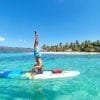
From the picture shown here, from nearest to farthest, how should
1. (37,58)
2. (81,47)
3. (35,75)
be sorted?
(35,75), (37,58), (81,47)

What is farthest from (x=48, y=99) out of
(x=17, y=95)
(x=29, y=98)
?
(x=17, y=95)

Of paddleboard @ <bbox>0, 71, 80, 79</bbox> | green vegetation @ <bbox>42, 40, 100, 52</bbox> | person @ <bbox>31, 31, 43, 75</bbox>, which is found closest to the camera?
paddleboard @ <bbox>0, 71, 80, 79</bbox>

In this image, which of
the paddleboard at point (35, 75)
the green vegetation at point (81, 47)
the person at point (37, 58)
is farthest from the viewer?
the green vegetation at point (81, 47)

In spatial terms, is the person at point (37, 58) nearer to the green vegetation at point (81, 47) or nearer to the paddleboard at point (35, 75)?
the paddleboard at point (35, 75)

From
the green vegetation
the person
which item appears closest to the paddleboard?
the person

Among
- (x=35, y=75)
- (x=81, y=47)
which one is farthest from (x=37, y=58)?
(x=81, y=47)

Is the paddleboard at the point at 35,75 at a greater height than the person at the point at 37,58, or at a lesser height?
lesser

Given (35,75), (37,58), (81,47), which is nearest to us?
(35,75)

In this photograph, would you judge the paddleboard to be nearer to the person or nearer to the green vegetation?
the person

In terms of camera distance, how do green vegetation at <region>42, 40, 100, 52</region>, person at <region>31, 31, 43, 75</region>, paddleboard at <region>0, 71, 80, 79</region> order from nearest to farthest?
paddleboard at <region>0, 71, 80, 79</region>, person at <region>31, 31, 43, 75</region>, green vegetation at <region>42, 40, 100, 52</region>

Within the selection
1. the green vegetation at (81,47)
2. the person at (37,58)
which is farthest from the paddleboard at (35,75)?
the green vegetation at (81,47)

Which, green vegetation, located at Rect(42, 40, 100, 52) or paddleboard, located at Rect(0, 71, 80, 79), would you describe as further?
green vegetation, located at Rect(42, 40, 100, 52)

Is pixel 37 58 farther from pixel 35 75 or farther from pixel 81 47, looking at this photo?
pixel 81 47

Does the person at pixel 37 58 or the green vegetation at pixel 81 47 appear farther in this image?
the green vegetation at pixel 81 47
